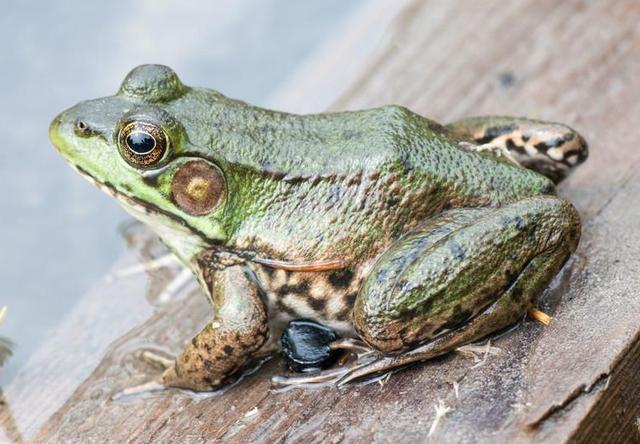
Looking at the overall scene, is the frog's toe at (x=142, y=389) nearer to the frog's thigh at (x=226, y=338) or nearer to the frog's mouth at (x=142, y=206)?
the frog's thigh at (x=226, y=338)

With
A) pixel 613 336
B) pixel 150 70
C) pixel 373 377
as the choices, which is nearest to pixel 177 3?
pixel 150 70

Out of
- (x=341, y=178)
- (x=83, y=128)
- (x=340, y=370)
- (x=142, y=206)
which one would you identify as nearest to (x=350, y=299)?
(x=340, y=370)

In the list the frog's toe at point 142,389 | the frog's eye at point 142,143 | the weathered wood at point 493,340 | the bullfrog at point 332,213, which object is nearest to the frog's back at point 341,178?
the bullfrog at point 332,213

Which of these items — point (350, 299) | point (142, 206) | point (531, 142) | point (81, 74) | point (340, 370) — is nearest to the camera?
point (340, 370)

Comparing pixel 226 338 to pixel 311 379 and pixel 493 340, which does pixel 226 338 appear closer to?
pixel 311 379

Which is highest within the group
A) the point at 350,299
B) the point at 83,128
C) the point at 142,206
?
the point at 83,128

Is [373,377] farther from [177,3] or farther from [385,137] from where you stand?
[177,3]
